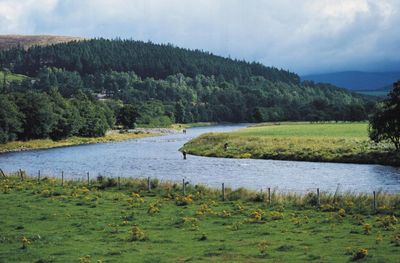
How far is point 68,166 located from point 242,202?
166 feet

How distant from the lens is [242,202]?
148 feet

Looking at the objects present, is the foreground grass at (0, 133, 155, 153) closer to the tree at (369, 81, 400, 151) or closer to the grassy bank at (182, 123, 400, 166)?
the grassy bank at (182, 123, 400, 166)

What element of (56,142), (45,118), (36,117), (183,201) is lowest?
(183,201)

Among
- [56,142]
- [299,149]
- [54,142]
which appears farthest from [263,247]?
[56,142]

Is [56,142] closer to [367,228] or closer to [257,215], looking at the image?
[257,215]

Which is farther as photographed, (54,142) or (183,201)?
(54,142)

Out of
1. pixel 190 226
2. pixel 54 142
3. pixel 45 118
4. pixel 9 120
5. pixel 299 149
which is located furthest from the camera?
pixel 54 142

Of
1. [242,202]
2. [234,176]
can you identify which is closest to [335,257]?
[242,202]

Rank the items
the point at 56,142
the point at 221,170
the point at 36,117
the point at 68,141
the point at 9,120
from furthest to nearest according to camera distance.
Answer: the point at 68,141
the point at 56,142
the point at 36,117
the point at 9,120
the point at 221,170

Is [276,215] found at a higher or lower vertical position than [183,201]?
lower

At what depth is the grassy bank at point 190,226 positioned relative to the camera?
27312mm

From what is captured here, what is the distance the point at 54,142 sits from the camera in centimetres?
15150

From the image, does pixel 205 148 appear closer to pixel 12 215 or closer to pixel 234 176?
pixel 234 176

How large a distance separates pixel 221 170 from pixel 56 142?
82.1 meters
